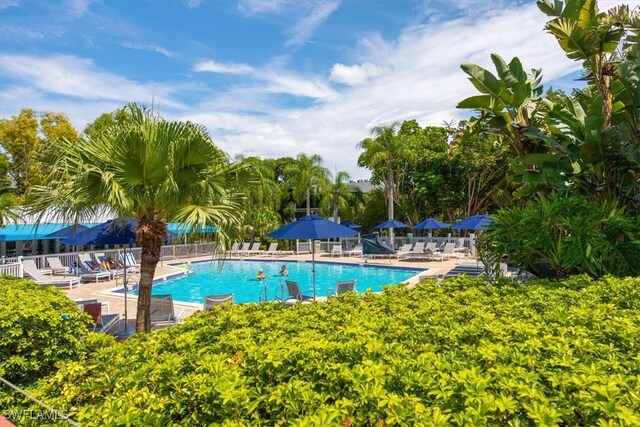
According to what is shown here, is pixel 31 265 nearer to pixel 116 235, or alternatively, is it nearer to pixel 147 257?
pixel 116 235

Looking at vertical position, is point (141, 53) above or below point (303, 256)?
above

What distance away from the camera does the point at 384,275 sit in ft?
69.7

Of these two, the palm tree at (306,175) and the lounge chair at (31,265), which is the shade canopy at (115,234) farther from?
the palm tree at (306,175)

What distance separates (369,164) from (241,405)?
98.5ft

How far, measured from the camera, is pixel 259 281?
67.6 ft

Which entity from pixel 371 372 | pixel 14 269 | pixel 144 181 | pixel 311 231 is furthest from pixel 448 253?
pixel 371 372

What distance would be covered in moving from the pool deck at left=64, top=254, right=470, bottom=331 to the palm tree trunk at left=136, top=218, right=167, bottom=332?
2.51 m

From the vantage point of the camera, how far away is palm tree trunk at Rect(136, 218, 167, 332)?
304 inches

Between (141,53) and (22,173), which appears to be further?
(22,173)

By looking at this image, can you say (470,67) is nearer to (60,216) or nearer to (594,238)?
(594,238)

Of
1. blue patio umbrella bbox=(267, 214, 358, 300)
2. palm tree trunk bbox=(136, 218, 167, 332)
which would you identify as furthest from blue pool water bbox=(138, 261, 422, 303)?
palm tree trunk bbox=(136, 218, 167, 332)

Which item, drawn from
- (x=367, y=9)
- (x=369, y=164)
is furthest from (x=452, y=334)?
(x=369, y=164)

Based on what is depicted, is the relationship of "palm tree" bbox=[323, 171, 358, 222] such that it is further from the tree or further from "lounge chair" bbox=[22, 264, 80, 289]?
"lounge chair" bbox=[22, 264, 80, 289]

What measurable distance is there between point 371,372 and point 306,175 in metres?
35.4
